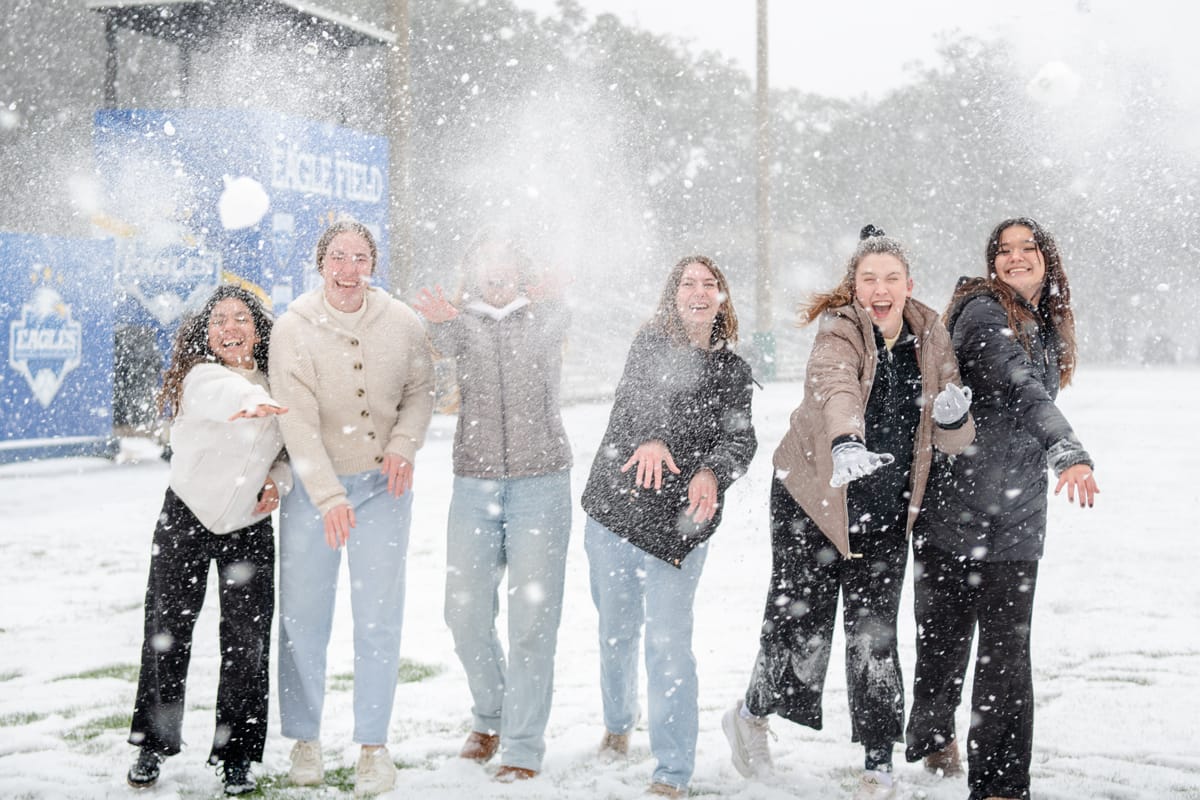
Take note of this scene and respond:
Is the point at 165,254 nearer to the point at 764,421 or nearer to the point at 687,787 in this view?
the point at 764,421

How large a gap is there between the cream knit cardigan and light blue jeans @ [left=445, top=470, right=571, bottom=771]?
31cm

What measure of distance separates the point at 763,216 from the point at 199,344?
22.0 metres

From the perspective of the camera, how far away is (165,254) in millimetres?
12844

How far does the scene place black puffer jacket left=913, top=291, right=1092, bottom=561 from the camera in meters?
3.59

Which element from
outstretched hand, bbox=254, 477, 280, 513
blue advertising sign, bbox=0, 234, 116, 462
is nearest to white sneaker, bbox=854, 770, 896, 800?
outstretched hand, bbox=254, 477, 280, 513

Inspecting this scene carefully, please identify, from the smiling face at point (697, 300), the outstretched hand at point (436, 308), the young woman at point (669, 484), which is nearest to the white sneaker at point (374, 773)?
the young woman at point (669, 484)

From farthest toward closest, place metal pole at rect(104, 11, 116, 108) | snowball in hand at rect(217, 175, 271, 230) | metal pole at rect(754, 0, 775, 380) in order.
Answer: metal pole at rect(754, 0, 775, 380) < metal pole at rect(104, 11, 116, 108) < snowball in hand at rect(217, 175, 271, 230)

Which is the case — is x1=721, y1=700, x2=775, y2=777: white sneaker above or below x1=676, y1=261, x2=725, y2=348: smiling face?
below

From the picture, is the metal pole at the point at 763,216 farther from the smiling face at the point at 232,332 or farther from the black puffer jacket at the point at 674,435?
the smiling face at the point at 232,332

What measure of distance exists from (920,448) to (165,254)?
10787mm

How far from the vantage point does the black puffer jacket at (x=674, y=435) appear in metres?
3.76

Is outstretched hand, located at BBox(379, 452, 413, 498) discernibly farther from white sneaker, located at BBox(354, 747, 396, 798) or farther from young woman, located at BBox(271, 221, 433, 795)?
white sneaker, located at BBox(354, 747, 396, 798)

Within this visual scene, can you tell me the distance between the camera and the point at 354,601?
3924 mm

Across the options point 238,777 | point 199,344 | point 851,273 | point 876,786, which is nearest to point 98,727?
point 238,777
